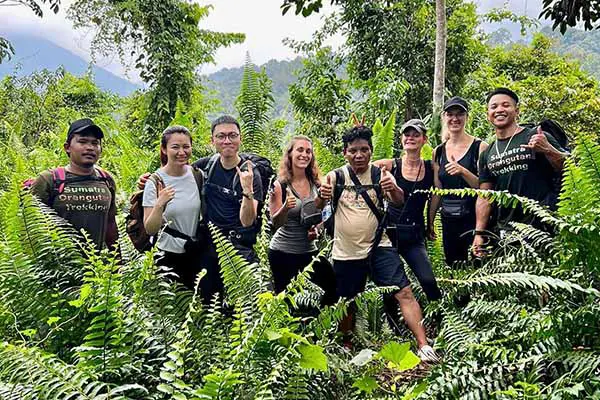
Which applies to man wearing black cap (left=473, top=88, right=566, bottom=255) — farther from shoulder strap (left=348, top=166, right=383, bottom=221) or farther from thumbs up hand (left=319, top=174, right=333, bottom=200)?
thumbs up hand (left=319, top=174, right=333, bottom=200)

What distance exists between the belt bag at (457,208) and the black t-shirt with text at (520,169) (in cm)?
33

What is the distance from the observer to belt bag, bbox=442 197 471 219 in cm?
385

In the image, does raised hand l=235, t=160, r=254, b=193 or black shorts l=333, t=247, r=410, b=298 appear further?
black shorts l=333, t=247, r=410, b=298

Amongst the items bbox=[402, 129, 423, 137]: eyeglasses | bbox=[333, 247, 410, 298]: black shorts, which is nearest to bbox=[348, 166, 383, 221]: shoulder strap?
bbox=[333, 247, 410, 298]: black shorts

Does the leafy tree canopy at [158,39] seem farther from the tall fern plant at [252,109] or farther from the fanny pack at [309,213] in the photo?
the fanny pack at [309,213]

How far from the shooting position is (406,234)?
3793 mm

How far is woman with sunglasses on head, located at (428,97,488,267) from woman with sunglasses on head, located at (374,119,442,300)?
0.14 meters

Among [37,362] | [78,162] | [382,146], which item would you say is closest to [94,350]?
[37,362]

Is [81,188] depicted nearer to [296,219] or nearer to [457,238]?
[296,219]

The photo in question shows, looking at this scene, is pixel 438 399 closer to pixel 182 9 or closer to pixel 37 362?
pixel 37 362

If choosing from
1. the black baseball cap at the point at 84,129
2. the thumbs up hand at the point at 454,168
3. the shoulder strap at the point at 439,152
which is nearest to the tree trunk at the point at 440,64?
the shoulder strap at the point at 439,152

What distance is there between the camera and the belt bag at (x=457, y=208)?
3.85 metres

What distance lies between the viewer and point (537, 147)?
327 centimetres

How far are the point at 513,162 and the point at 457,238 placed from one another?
2.49 feet
